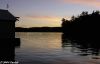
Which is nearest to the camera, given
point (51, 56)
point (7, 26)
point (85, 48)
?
point (51, 56)

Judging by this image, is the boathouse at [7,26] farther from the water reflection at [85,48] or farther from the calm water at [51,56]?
the water reflection at [85,48]

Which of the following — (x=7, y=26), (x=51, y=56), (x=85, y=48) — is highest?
(x=7, y=26)

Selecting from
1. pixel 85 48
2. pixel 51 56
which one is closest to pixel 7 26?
pixel 85 48

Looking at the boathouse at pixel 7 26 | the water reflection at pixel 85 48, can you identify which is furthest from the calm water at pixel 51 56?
the boathouse at pixel 7 26

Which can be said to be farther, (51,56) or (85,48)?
(85,48)

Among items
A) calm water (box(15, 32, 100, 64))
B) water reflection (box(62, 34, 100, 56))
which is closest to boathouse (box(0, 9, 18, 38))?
calm water (box(15, 32, 100, 64))

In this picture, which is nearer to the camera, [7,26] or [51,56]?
[51,56]

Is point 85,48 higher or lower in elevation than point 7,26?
lower

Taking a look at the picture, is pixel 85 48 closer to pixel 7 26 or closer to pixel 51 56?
pixel 7 26

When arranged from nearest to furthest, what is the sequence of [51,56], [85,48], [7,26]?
[51,56], [85,48], [7,26]

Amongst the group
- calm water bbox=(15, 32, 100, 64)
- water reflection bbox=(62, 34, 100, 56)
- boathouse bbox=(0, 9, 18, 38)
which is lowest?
water reflection bbox=(62, 34, 100, 56)

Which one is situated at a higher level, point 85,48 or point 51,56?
point 51,56

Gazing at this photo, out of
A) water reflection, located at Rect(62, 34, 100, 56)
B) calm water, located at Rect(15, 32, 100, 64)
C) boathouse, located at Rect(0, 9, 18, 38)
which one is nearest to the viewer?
calm water, located at Rect(15, 32, 100, 64)

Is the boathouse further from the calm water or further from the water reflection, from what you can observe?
the water reflection
